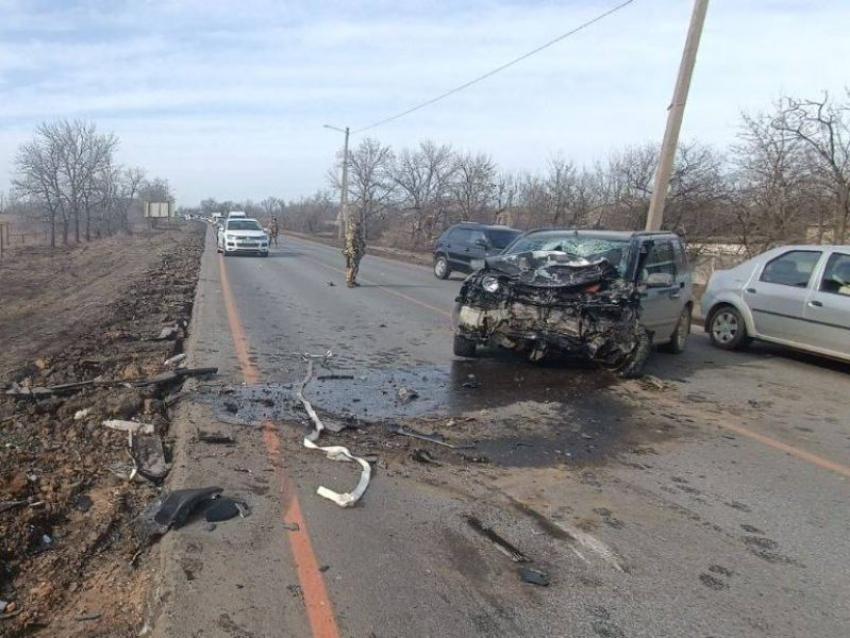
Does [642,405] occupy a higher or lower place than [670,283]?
lower

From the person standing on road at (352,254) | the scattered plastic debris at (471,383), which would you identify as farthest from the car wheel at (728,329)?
the person standing on road at (352,254)

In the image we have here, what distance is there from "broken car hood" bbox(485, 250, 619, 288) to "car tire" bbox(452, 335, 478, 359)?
0.97 m

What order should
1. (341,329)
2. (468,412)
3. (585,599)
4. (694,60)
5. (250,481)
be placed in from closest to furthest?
(585,599) < (250,481) < (468,412) < (341,329) < (694,60)

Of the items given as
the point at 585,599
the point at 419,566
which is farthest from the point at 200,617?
the point at 585,599

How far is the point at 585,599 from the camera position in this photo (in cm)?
320

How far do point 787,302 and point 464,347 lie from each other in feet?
14.9

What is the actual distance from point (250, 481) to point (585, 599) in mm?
2305

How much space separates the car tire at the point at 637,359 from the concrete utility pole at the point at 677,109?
7.24 metres

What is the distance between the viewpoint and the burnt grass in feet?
10.0

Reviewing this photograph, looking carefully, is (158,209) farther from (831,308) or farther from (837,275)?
(831,308)

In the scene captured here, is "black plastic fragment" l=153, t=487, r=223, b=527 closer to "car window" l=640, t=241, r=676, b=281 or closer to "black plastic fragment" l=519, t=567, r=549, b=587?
"black plastic fragment" l=519, t=567, r=549, b=587

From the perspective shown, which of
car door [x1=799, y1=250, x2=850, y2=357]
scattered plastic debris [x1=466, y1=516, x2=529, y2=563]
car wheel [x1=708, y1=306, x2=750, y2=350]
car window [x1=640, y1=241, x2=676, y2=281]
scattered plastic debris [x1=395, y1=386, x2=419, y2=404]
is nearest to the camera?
scattered plastic debris [x1=466, y1=516, x2=529, y2=563]

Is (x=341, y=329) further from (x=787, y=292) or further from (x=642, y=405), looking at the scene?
(x=787, y=292)

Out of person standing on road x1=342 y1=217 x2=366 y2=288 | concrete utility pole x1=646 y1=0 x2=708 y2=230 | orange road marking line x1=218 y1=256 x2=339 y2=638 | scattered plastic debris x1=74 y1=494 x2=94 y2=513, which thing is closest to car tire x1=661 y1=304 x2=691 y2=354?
concrete utility pole x1=646 y1=0 x2=708 y2=230
